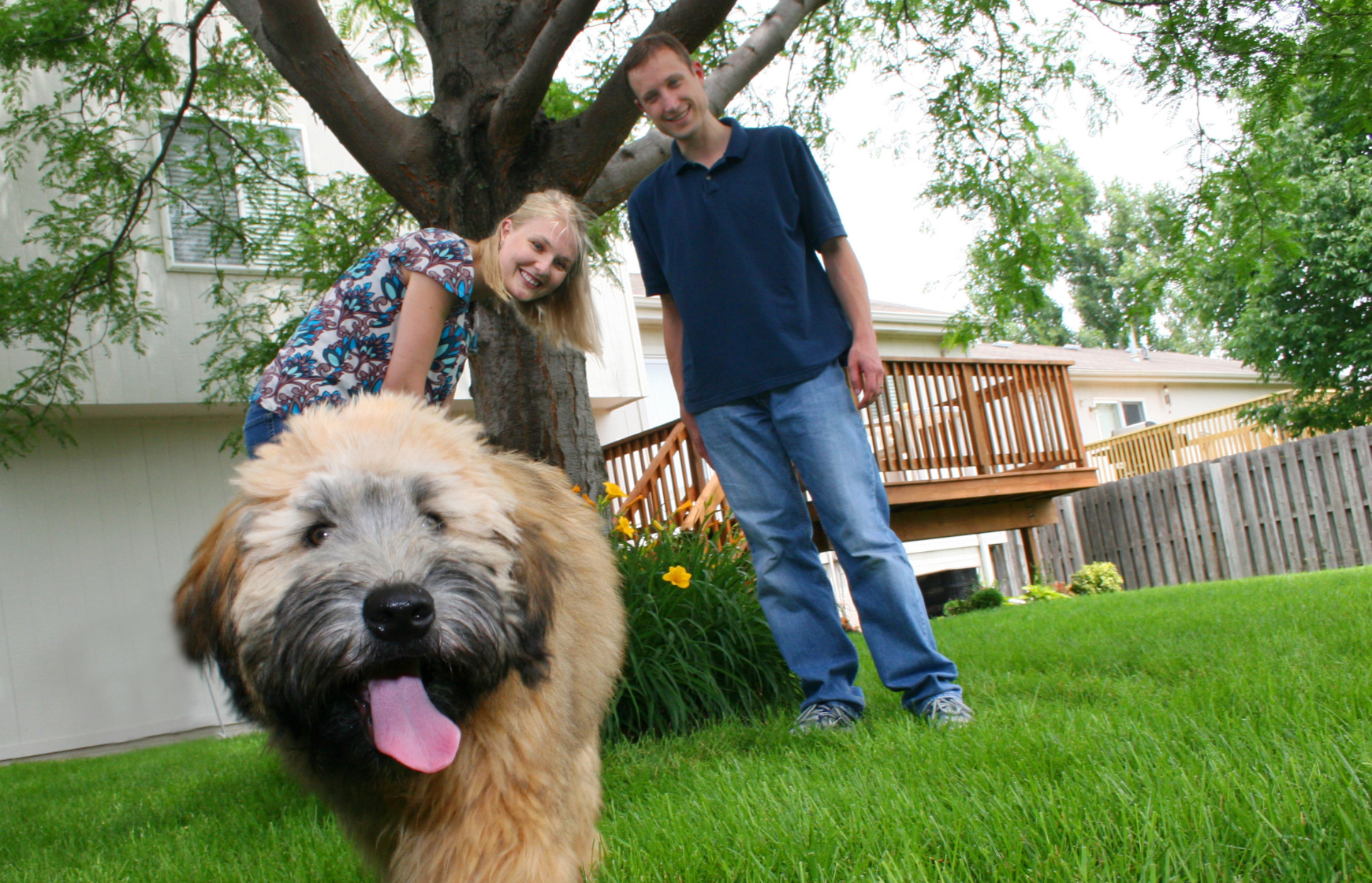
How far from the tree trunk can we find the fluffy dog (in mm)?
2447

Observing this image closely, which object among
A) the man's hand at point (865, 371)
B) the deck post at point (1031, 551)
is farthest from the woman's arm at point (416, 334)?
the deck post at point (1031, 551)

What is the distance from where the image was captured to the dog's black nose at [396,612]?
152 cm

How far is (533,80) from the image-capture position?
4023mm

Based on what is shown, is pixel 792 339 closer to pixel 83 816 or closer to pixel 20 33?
pixel 83 816

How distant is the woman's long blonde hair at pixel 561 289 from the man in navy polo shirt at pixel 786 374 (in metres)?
0.47

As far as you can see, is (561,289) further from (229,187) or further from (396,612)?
(229,187)

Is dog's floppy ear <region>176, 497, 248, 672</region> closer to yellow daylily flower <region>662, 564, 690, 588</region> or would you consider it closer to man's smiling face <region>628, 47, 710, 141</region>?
man's smiling face <region>628, 47, 710, 141</region>

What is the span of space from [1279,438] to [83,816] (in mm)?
20457

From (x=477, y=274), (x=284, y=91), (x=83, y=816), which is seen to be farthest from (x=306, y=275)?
(x=477, y=274)

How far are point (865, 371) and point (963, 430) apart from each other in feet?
27.7

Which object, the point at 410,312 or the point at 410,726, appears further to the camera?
the point at 410,312

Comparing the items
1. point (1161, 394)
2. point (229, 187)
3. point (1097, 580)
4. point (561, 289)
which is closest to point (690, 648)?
point (561, 289)

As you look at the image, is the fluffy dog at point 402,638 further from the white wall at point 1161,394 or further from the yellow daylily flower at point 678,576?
the white wall at point 1161,394

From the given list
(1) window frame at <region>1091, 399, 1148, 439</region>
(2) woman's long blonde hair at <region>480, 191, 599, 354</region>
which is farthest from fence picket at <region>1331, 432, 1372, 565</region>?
(1) window frame at <region>1091, 399, 1148, 439</region>
